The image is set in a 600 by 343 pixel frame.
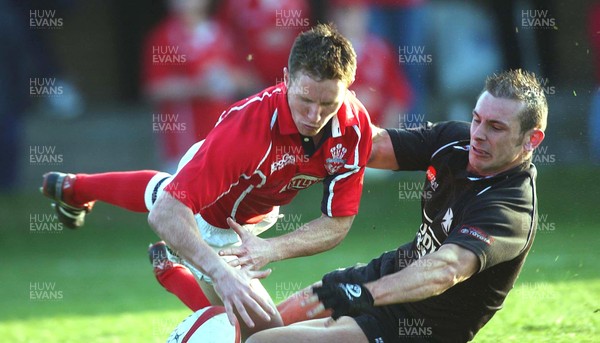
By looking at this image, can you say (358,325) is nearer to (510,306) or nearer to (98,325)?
(510,306)

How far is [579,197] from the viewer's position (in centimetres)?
1041

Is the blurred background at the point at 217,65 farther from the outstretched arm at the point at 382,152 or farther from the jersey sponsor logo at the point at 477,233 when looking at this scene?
the jersey sponsor logo at the point at 477,233

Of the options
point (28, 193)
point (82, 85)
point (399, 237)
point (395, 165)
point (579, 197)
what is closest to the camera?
point (395, 165)

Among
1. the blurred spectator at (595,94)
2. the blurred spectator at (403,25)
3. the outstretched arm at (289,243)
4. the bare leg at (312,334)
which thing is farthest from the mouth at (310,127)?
the blurred spectator at (595,94)

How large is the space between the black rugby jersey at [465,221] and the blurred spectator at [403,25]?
Result: 583 centimetres

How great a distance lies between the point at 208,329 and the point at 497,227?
147 cm

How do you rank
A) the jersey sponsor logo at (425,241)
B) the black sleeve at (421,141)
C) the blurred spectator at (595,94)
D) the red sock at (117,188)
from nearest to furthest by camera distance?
the jersey sponsor logo at (425,241) < the black sleeve at (421,141) < the red sock at (117,188) < the blurred spectator at (595,94)

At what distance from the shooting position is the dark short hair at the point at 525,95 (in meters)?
4.75

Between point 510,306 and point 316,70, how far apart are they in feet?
9.44

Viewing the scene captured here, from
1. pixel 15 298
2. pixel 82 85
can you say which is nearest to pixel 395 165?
pixel 15 298

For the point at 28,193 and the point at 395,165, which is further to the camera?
the point at 28,193

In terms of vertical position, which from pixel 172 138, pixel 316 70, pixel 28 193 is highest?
pixel 316 70

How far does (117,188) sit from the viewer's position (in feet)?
18.9

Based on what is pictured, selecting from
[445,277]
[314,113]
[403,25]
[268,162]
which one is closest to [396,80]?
[403,25]
